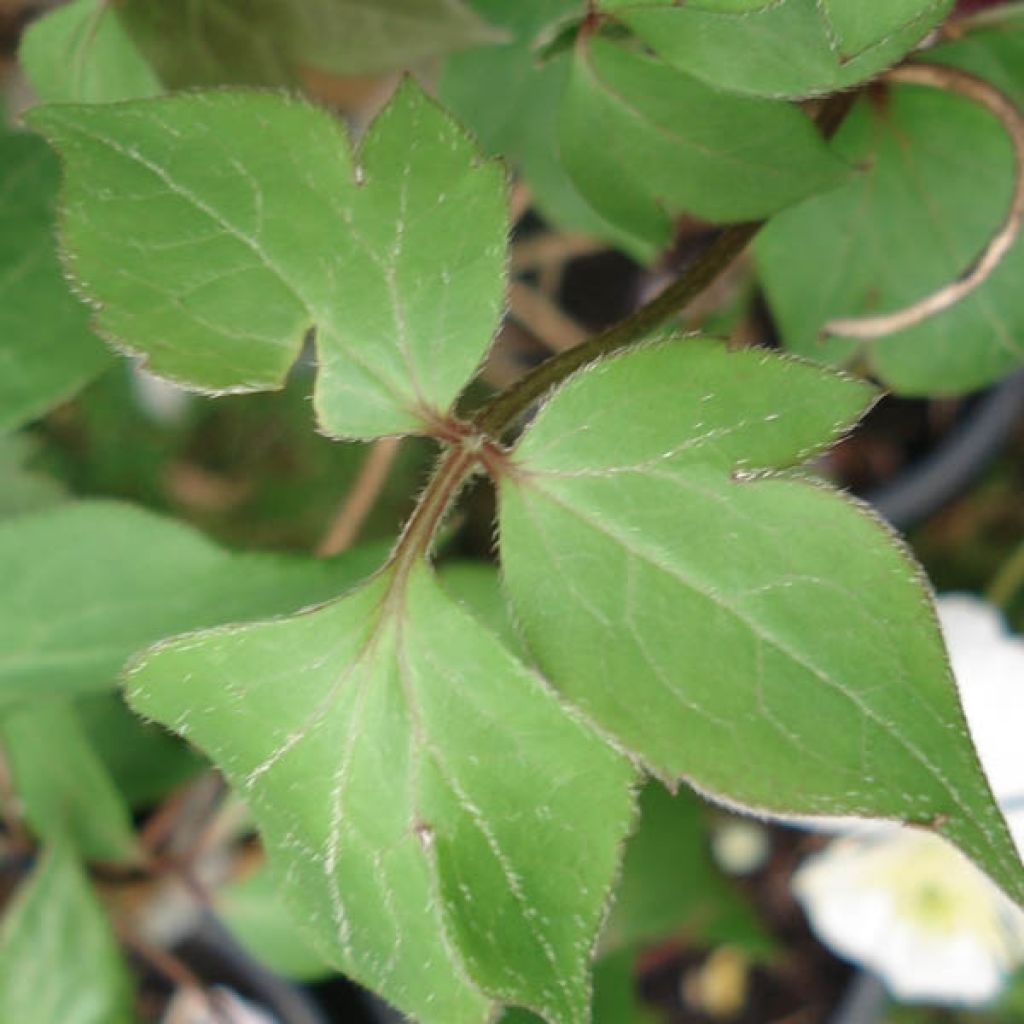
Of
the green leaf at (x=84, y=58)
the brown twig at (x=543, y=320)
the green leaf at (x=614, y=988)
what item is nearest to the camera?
the green leaf at (x=84, y=58)

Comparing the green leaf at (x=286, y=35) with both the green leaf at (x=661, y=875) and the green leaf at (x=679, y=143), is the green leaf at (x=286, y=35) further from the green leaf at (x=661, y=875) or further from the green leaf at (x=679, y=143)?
the green leaf at (x=661, y=875)

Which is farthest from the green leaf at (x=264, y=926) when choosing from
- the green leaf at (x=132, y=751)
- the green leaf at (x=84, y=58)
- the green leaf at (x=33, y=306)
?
the green leaf at (x=84, y=58)

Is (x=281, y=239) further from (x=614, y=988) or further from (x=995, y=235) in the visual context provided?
(x=614, y=988)

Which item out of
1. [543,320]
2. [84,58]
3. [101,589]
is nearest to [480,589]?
[101,589]

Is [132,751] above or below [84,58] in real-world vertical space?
below

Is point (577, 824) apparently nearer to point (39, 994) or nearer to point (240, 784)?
point (240, 784)
